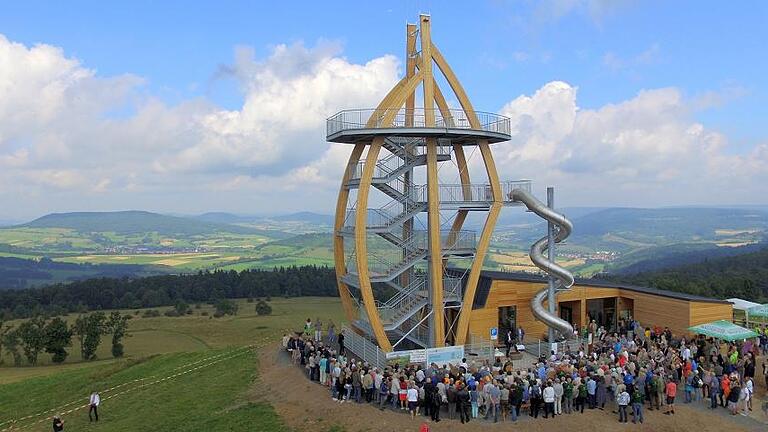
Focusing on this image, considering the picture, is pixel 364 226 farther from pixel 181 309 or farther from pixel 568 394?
pixel 181 309

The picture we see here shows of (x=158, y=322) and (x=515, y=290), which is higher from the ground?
(x=515, y=290)

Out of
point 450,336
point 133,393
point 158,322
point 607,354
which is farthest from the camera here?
point 158,322

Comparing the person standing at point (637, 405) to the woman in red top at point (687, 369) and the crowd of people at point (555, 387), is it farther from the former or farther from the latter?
the woman in red top at point (687, 369)

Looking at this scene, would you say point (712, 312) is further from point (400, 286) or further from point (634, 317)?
point (400, 286)

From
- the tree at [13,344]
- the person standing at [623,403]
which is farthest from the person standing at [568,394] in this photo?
the tree at [13,344]

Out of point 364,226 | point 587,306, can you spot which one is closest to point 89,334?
point 364,226

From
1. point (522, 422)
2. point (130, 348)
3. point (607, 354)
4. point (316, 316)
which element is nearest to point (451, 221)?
point (607, 354)
